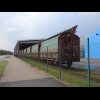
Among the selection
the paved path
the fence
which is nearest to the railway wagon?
the fence

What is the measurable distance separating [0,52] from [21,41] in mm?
90075

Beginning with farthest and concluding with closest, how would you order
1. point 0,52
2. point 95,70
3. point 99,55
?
point 0,52 < point 95,70 < point 99,55

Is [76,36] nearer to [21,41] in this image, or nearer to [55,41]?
[55,41]

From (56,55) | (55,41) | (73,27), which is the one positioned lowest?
(56,55)

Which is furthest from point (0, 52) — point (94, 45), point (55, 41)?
point (94, 45)

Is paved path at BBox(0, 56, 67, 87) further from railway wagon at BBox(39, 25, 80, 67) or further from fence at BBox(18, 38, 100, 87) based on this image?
railway wagon at BBox(39, 25, 80, 67)

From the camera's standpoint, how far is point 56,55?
51.4 ft

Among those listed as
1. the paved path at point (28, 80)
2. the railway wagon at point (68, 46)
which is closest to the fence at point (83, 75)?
the paved path at point (28, 80)

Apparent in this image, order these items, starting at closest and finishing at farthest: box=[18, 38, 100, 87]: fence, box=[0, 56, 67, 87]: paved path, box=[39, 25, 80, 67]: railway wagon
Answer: box=[18, 38, 100, 87]: fence → box=[0, 56, 67, 87]: paved path → box=[39, 25, 80, 67]: railway wagon

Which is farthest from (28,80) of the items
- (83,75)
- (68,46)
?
(68,46)

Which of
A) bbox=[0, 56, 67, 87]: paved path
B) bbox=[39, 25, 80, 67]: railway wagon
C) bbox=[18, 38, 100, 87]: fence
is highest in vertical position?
bbox=[39, 25, 80, 67]: railway wagon

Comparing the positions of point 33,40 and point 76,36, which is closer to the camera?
point 76,36

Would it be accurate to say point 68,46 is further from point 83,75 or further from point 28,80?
point 28,80

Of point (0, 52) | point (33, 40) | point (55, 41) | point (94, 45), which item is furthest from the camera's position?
point (0, 52)
